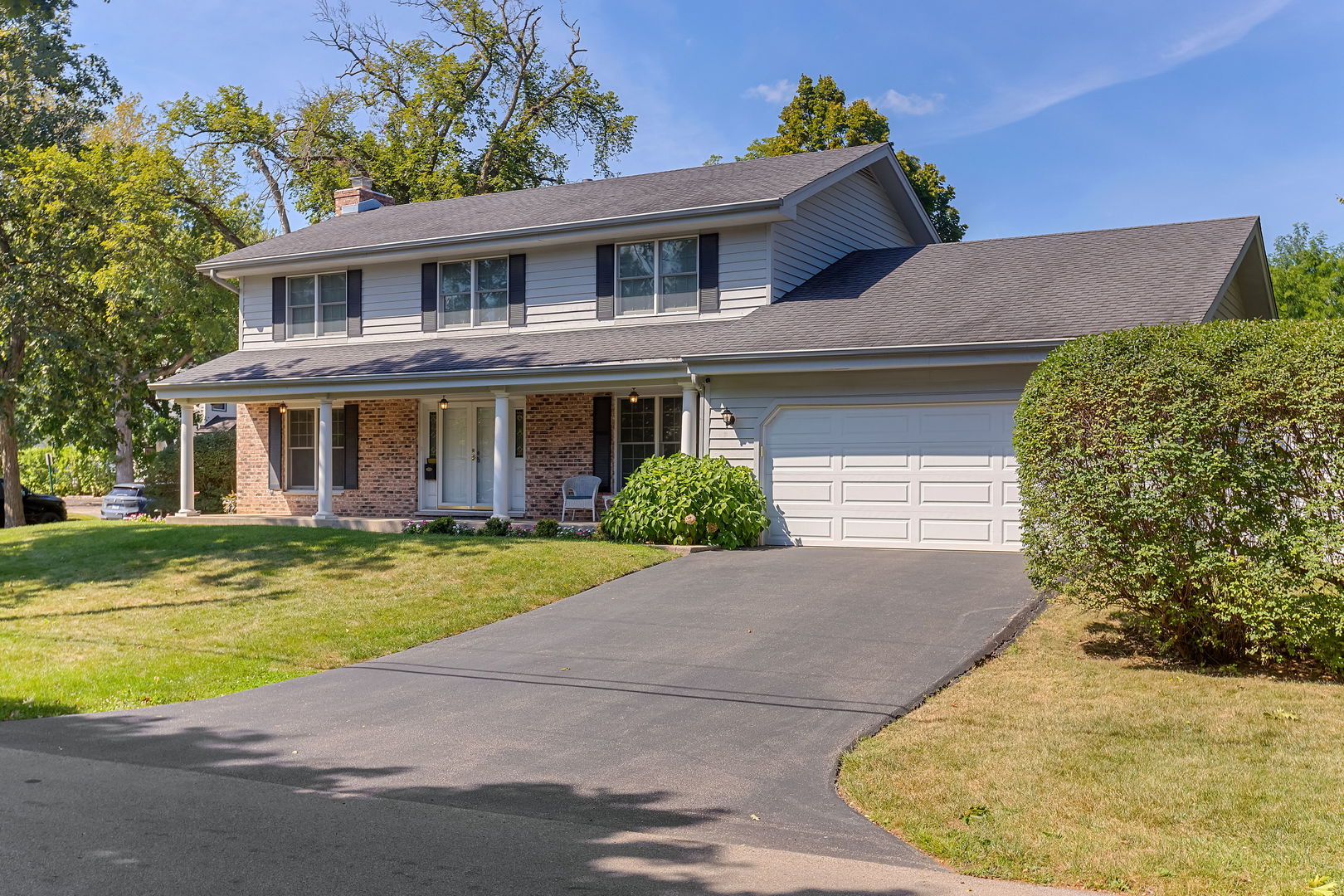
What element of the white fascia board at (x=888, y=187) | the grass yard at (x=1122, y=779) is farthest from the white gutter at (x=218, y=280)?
the grass yard at (x=1122, y=779)

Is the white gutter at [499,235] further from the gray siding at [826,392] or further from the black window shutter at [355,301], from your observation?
the gray siding at [826,392]

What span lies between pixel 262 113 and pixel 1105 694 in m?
33.2

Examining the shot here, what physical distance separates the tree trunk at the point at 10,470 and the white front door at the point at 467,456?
A: 9.72 metres

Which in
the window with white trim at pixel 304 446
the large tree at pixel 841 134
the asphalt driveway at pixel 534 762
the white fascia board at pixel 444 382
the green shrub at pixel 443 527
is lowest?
the asphalt driveway at pixel 534 762

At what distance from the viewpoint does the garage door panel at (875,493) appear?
15117mm

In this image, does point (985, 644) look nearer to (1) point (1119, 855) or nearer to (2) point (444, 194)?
(1) point (1119, 855)

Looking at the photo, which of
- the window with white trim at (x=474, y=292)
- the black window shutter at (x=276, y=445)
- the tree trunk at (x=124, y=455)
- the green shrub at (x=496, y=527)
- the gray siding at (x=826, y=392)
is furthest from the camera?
the tree trunk at (x=124, y=455)

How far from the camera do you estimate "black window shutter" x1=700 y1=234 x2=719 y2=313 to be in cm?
1833

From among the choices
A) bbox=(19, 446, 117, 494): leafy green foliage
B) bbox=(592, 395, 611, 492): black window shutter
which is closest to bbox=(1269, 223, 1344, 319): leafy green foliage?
bbox=(592, 395, 611, 492): black window shutter

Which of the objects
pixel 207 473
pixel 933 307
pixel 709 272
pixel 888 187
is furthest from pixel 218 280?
pixel 933 307

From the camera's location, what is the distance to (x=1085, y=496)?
8508 millimetres

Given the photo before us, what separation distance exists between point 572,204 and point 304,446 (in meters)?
7.45

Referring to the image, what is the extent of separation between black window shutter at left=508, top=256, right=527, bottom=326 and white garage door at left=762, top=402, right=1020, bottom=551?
6.27 m

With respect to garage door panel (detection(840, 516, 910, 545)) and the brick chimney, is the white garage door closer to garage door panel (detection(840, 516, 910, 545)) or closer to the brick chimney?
garage door panel (detection(840, 516, 910, 545))
